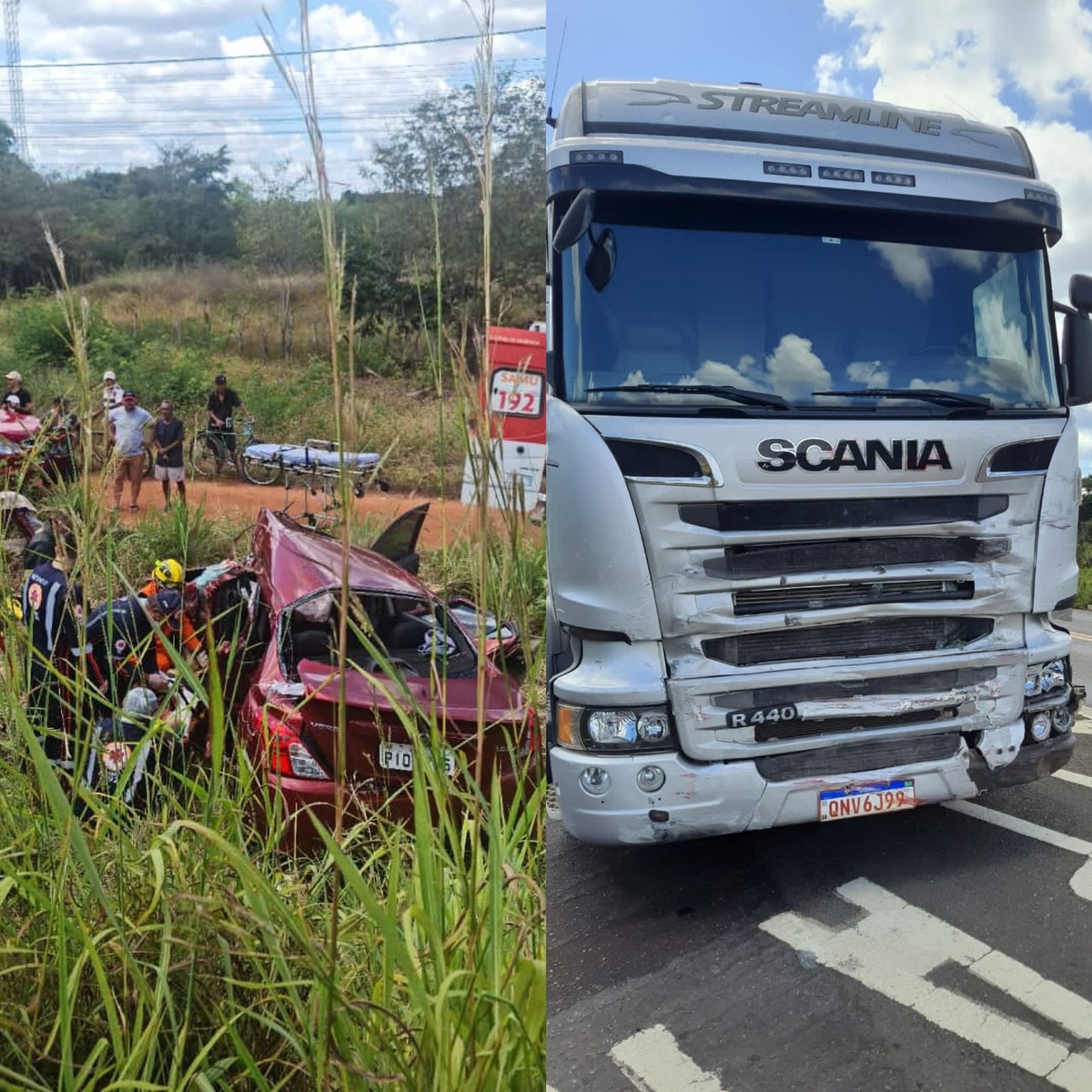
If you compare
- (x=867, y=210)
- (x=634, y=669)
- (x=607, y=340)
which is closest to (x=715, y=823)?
(x=634, y=669)

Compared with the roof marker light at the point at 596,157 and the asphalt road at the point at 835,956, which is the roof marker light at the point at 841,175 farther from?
the asphalt road at the point at 835,956

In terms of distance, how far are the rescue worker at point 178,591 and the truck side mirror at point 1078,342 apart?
1308mm

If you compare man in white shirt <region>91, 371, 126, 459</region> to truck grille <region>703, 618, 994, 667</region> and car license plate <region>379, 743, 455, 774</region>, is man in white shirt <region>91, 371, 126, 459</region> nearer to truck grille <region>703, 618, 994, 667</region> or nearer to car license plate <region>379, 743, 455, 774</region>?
car license plate <region>379, 743, 455, 774</region>

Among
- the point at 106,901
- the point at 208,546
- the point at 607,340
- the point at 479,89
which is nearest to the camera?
the point at 479,89

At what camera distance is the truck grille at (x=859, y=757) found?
4.33 ft

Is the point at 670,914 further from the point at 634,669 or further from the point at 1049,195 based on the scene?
the point at 1049,195

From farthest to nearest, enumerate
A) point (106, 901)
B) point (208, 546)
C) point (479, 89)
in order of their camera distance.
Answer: point (208, 546)
point (106, 901)
point (479, 89)

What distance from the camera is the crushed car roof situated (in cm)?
120

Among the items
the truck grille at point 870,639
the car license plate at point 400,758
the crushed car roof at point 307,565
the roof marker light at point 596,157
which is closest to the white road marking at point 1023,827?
the truck grille at point 870,639

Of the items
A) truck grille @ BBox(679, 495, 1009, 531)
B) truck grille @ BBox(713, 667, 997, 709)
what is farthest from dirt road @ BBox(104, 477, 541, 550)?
truck grille @ BBox(713, 667, 997, 709)

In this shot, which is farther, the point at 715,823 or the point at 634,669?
the point at 634,669

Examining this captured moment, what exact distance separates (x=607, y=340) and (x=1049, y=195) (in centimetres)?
67

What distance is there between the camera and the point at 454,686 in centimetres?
125

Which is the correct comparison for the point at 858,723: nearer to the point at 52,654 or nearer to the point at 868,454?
the point at 868,454
